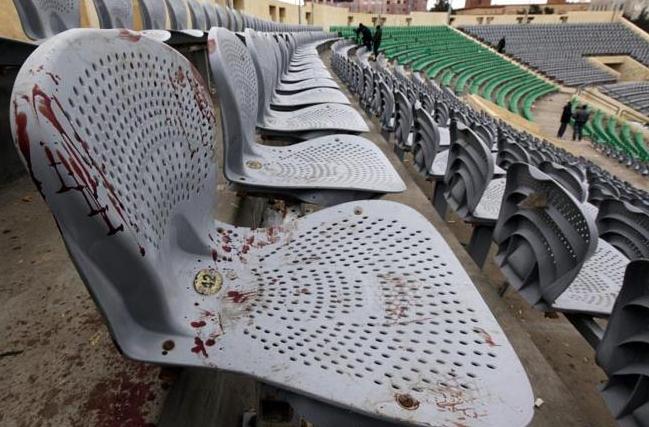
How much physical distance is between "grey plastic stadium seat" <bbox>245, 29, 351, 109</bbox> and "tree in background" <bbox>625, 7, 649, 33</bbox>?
122 ft

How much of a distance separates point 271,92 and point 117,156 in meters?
1.76

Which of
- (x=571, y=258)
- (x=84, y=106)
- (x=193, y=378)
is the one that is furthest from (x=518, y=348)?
(x=84, y=106)

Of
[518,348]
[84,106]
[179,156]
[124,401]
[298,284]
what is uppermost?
[84,106]

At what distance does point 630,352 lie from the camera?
79 centimetres

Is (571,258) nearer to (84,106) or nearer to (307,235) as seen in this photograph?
(307,235)

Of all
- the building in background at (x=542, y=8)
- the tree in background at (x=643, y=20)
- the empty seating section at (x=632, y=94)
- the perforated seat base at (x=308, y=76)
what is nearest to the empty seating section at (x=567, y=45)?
the empty seating section at (x=632, y=94)

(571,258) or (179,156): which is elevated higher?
(179,156)

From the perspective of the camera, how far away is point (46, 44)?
400mm

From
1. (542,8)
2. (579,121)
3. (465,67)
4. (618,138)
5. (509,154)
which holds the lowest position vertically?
(618,138)

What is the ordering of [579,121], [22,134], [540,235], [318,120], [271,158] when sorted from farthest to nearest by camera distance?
[579,121] < [318,120] < [271,158] < [540,235] < [22,134]

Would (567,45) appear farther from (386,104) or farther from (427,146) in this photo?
(427,146)

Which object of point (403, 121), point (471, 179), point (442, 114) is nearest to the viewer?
point (471, 179)

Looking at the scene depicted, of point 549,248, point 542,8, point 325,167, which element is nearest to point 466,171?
point 549,248

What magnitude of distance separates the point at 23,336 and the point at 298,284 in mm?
564
